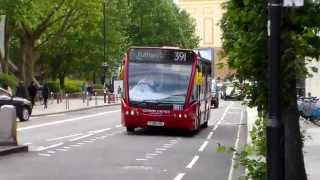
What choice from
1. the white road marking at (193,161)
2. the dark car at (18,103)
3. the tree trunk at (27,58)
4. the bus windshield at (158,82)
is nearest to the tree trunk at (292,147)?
the white road marking at (193,161)

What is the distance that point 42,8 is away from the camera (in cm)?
5809

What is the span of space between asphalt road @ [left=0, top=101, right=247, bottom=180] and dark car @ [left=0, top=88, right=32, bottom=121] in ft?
14.2

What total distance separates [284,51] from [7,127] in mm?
10743

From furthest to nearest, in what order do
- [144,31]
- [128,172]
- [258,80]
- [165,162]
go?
[144,31]
[165,162]
[128,172]
[258,80]

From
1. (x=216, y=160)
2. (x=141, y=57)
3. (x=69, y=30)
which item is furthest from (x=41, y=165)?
(x=69, y=30)

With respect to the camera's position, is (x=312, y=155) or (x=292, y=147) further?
(x=312, y=155)

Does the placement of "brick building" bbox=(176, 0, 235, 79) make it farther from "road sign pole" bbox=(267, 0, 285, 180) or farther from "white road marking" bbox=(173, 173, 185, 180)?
"road sign pole" bbox=(267, 0, 285, 180)

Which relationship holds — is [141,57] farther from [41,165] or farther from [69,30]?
[69,30]

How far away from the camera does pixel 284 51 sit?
9.54 metres

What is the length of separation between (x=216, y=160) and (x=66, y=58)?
66.1 metres

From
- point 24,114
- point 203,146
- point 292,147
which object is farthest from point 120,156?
point 24,114

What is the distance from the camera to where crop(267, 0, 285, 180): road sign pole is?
7.93 meters

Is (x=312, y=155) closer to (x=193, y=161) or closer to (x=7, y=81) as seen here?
(x=193, y=161)

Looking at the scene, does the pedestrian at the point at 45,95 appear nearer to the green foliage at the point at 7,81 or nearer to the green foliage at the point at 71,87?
the green foliage at the point at 7,81
